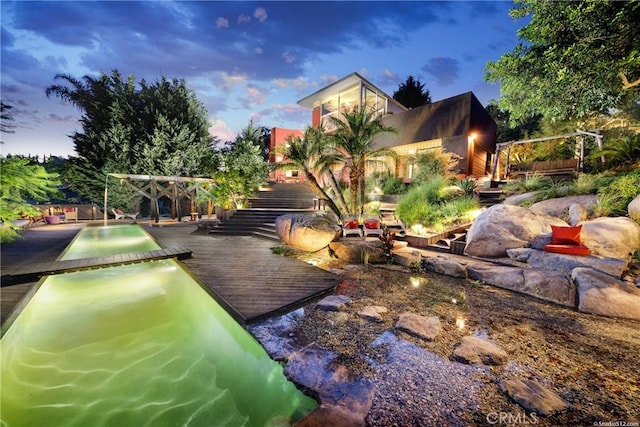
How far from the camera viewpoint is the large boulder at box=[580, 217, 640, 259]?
4789mm

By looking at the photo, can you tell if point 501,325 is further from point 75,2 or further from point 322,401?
point 75,2

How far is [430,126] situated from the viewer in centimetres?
1534

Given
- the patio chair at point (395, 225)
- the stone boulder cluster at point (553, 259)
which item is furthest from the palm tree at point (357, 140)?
the stone boulder cluster at point (553, 259)

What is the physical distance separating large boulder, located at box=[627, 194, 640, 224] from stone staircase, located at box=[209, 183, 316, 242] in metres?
9.13

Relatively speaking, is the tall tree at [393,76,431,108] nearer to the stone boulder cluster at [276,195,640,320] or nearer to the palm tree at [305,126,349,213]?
the palm tree at [305,126,349,213]

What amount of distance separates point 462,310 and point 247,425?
3.23 meters

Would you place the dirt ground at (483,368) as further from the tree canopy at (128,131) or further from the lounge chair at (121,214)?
the lounge chair at (121,214)

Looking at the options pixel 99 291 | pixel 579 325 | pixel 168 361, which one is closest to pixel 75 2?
pixel 99 291

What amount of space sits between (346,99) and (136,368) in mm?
21506

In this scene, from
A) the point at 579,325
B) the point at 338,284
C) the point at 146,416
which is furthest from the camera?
the point at 338,284

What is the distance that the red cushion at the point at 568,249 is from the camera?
4723 mm

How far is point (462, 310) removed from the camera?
3.65 m

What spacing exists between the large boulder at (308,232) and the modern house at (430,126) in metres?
6.16

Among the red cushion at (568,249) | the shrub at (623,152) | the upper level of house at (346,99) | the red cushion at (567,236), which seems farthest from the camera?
the upper level of house at (346,99)
